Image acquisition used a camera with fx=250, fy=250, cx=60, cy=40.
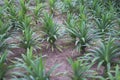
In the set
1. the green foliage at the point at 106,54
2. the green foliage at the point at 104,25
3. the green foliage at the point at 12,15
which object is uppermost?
the green foliage at the point at 12,15

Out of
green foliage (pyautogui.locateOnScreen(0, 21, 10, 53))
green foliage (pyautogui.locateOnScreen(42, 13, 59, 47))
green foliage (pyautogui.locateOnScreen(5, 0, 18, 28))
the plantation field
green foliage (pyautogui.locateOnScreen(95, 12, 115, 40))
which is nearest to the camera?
the plantation field

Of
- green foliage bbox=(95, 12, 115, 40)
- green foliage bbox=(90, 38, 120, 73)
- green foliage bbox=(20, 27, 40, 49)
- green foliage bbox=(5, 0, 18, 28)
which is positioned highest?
green foliage bbox=(5, 0, 18, 28)

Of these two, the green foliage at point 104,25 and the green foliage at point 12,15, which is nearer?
the green foliage at point 104,25

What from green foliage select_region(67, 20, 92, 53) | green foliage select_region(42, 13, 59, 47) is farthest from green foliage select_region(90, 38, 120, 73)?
green foliage select_region(42, 13, 59, 47)

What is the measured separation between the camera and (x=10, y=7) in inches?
247

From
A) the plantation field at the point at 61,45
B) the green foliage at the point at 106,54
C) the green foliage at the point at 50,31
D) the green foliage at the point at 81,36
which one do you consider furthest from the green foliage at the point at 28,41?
the green foliage at the point at 106,54

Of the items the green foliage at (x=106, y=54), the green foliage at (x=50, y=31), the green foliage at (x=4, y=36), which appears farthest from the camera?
the green foliage at (x=50, y=31)

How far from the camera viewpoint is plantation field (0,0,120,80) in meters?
4.00

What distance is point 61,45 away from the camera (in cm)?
530

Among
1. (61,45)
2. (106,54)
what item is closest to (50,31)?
(61,45)

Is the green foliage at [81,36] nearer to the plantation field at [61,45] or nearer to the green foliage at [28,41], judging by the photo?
the plantation field at [61,45]

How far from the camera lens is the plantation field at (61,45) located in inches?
157

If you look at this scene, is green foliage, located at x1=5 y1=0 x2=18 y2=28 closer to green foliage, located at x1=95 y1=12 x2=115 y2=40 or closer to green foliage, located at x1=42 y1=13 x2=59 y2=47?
green foliage, located at x1=42 y1=13 x2=59 y2=47

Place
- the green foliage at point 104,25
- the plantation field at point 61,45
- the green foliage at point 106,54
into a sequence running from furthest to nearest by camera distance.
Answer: the green foliage at point 104,25, the green foliage at point 106,54, the plantation field at point 61,45
